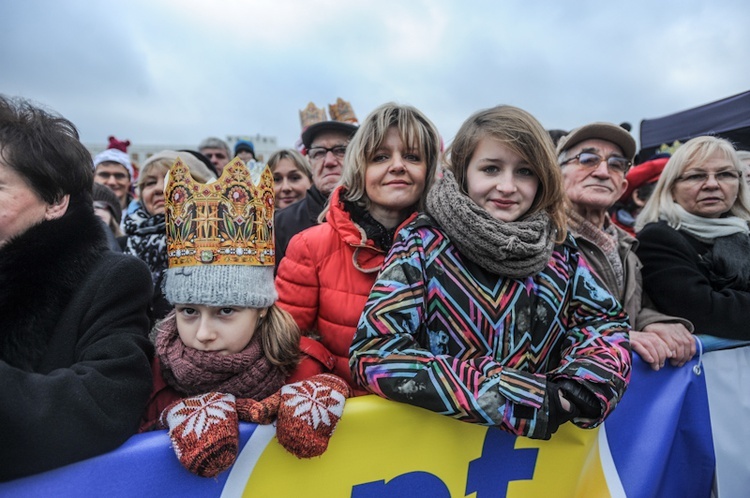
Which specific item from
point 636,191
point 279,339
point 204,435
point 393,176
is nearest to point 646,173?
point 636,191

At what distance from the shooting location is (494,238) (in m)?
1.68

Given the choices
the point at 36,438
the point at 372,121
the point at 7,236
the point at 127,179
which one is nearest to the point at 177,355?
the point at 36,438

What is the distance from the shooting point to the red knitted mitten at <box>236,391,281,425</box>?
146cm

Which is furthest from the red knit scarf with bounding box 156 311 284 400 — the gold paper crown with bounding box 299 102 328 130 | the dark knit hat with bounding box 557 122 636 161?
the gold paper crown with bounding box 299 102 328 130

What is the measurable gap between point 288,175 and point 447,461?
317cm

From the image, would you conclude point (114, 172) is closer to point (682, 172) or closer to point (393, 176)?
point (393, 176)

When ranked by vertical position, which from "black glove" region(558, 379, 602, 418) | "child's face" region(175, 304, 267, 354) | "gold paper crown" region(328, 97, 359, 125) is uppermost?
"gold paper crown" region(328, 97, 359, 125)

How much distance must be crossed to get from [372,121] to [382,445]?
4.70 feet

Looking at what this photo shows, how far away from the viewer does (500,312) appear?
171 centimetres

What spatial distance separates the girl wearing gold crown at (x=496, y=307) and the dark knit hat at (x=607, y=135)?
3.24 ft

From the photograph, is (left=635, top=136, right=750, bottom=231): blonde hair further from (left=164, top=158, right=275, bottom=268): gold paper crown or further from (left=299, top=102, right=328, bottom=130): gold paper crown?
(left=299, top=102, right=328, bottom=130): gold paper crown

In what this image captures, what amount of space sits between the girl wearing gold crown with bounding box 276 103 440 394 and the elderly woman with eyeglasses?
4.96ft

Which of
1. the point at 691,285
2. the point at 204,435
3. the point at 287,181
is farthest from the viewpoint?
the point at 287,181

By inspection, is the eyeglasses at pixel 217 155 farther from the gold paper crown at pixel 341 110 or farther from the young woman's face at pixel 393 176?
the young woman's face at pixel 393 176
